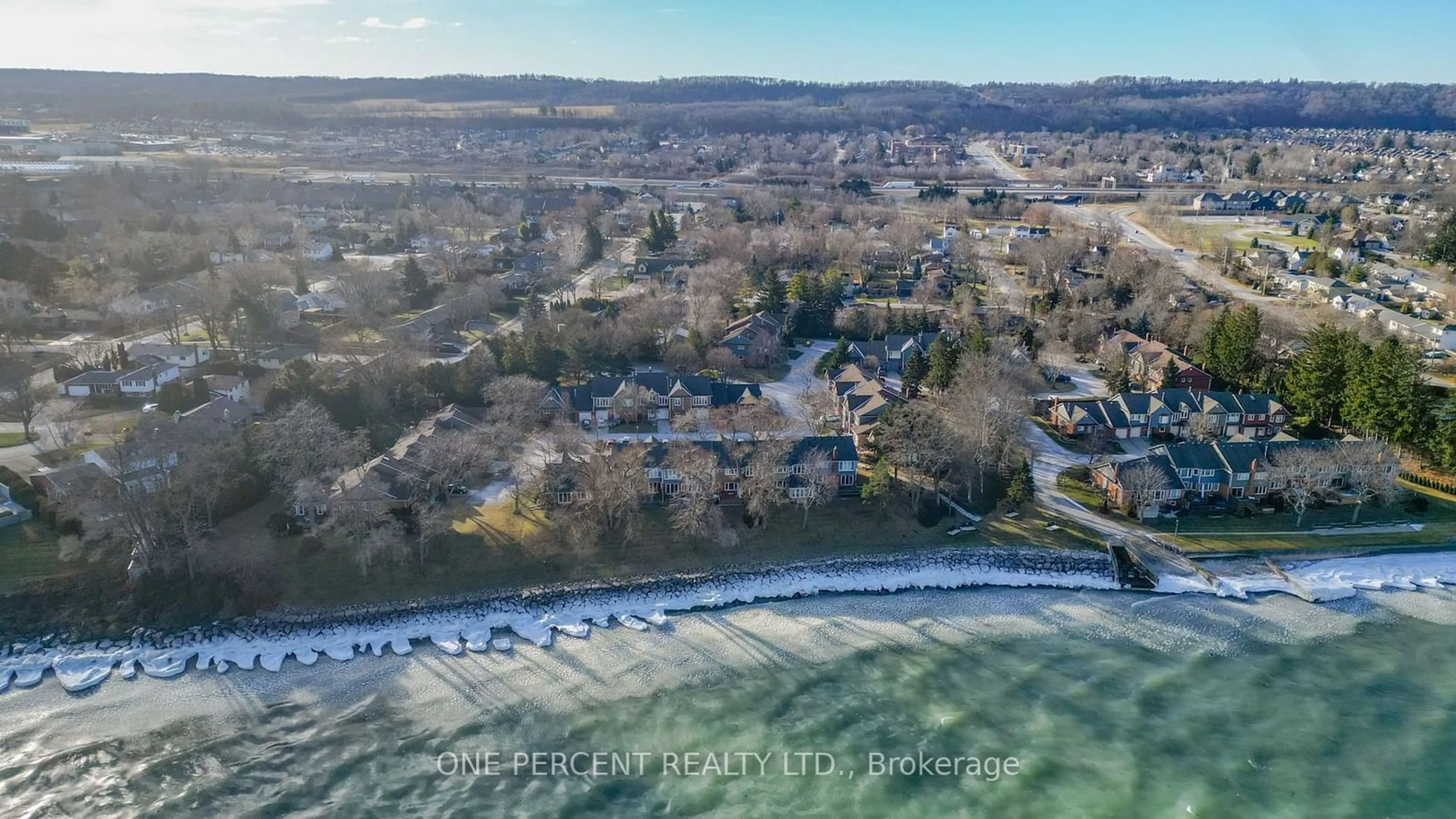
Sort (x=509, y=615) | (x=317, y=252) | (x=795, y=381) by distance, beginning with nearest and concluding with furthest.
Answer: (x=509, y=615)
(x=795, y=381)
(x=317, y=252)

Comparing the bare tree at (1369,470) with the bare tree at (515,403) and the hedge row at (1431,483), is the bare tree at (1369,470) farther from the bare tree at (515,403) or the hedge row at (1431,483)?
the bare tree at (515,403)

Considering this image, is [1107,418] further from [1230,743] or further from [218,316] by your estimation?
[218,316]

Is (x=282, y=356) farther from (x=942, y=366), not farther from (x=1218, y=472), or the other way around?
(x=1218, y=472)

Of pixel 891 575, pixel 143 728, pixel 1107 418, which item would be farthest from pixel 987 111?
pixel 143 728

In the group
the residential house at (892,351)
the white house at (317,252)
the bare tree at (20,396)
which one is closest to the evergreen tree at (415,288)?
the white house at (317,252)

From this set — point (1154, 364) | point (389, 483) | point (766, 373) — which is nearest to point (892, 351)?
point (766, 373)

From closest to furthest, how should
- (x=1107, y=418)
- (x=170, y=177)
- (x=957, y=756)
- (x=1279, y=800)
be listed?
(x=1279, y=800) < (x=957, y=756) < (x=1107, y=418) < (x=170, y=177)
